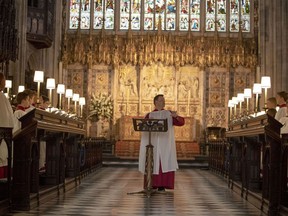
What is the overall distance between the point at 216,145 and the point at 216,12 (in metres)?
12.3

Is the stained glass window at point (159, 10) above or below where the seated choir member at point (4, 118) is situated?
above

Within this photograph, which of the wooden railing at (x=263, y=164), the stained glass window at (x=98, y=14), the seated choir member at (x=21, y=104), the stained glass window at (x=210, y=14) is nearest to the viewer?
the wooden railing at (x=263, y=164)

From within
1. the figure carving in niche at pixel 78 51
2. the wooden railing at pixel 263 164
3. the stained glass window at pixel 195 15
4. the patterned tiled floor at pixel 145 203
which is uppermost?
the stained glass window at pixel 195 15

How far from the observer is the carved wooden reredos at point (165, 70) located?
28.8 m

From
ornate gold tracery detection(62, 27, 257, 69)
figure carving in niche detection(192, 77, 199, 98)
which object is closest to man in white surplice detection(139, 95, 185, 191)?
ornate gold tracery detection(62, 27, 257, 69)

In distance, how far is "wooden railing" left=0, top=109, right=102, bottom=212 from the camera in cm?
798

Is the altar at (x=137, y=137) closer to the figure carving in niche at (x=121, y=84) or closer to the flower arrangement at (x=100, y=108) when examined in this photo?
the flower arrangement at (x=100, y=108)

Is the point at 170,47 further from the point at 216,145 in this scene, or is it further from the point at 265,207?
the point at 265,207

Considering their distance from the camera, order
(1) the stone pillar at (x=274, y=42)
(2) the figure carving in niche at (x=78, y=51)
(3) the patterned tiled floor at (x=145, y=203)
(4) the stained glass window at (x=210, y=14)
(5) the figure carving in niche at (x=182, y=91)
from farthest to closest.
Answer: (4) the stained glass window at (x=210, y=14), (5) the figure carving in niche at (x=182, y=91), (2) the figure carving in niche at (x=78, y=51), (1) the stone pillar at (x=274, y=42), (3) the patterned tiled floor at (x=145, y=203)

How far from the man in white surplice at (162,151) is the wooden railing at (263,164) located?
1.35 meters

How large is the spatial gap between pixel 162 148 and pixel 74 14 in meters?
20.2

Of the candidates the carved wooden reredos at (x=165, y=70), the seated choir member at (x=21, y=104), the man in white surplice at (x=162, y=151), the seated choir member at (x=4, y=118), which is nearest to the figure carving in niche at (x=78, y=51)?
the carved wooden reredos at (x=165, y=70)

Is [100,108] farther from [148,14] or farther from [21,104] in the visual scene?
[21,104]

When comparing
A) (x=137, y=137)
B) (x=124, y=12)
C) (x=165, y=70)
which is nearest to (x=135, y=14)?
(x=124, y=12)
